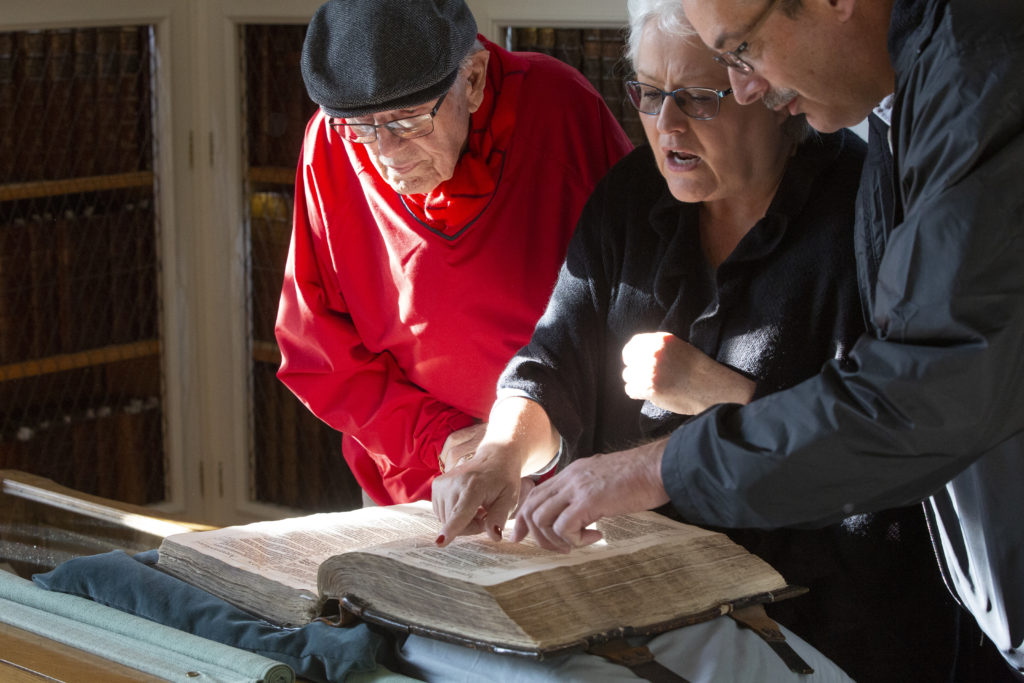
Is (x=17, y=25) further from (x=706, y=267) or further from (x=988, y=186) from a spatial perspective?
(x=988, y=186)

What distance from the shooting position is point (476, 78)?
172cm

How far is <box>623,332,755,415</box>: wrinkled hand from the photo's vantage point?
137 cm

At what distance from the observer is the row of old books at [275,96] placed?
329 cm

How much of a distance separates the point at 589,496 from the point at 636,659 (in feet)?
0.62

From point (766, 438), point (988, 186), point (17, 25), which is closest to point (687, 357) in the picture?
point (766, 438)

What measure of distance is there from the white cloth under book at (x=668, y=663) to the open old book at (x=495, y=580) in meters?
0.02

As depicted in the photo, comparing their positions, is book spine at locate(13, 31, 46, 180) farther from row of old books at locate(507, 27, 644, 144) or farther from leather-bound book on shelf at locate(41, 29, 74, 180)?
row of old books at locate(507, 27, 644, 144)

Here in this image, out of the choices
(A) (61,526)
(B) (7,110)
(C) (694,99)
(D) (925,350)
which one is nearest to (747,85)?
(C) (694,99)

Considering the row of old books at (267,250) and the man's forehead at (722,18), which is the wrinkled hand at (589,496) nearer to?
the man's forehead at (722,18)

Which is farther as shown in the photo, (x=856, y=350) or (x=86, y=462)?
(x=86, y=462)

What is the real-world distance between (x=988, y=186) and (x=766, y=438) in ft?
0.92

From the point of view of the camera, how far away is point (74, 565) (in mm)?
1305

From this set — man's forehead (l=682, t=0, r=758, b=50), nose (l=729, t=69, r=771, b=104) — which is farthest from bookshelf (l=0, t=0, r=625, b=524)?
man's forehead (l=682, t=0, r=758, b=50)

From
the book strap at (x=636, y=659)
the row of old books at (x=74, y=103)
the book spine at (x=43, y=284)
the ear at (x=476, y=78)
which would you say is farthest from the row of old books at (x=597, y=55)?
the book strap at (x=636, y=659)
